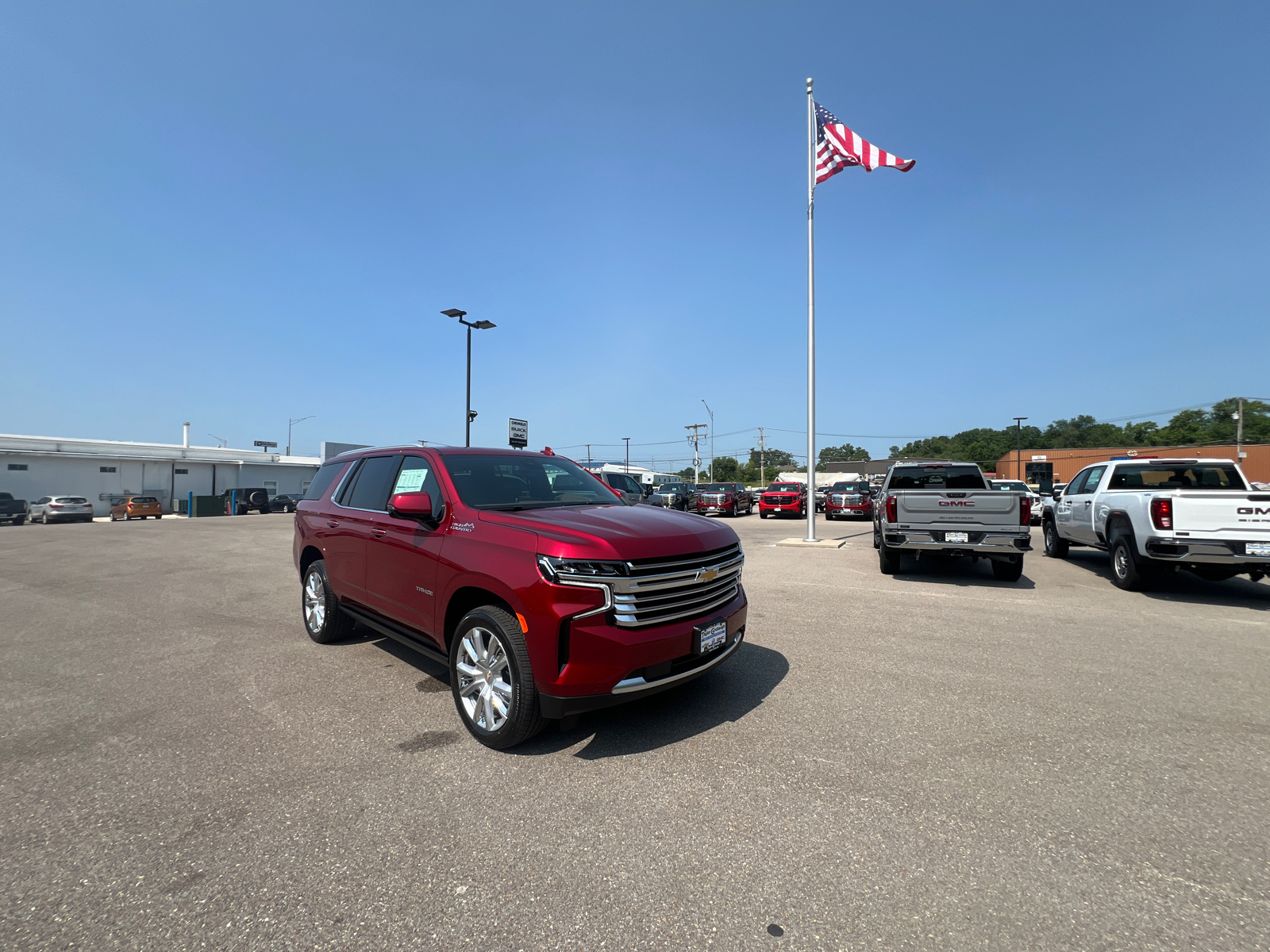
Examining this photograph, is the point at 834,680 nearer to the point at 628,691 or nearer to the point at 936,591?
the point at 628,691

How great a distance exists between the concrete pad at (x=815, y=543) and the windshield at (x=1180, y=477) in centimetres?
589

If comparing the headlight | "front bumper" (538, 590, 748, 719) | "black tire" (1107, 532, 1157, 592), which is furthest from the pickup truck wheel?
the headlight

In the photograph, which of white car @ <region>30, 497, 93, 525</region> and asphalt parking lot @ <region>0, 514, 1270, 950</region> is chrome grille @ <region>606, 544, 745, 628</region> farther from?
white car @ <region>30, 497, 93, 525</region>

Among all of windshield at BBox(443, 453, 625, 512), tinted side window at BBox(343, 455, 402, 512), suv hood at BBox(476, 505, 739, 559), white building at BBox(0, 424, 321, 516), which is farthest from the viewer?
white building at BBox(0, 424, 321, 516)

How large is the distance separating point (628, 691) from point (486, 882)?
1.18 metres

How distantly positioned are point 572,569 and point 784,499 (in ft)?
84.7

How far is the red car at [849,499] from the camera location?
82.2 feet

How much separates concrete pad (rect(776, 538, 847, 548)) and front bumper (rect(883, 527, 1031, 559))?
17.4 feet

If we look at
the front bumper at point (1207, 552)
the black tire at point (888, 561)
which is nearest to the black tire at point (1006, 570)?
the black tire at point (888, 561)

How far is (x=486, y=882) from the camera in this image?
2.39m

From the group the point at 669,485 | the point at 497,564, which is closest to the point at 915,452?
the point at 669,485

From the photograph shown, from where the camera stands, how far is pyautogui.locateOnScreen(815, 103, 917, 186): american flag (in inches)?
555

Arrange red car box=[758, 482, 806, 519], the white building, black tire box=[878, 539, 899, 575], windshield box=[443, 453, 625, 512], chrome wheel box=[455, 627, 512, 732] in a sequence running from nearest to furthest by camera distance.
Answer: chrome wheel box=[455, 627, 512, 732] → windshield box=[443, 453, 625, 512] → black tire box=[878, 539, 899, 575] → red car box=[758, 482, 806, 519] → the white building

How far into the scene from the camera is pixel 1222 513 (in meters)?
7.47
